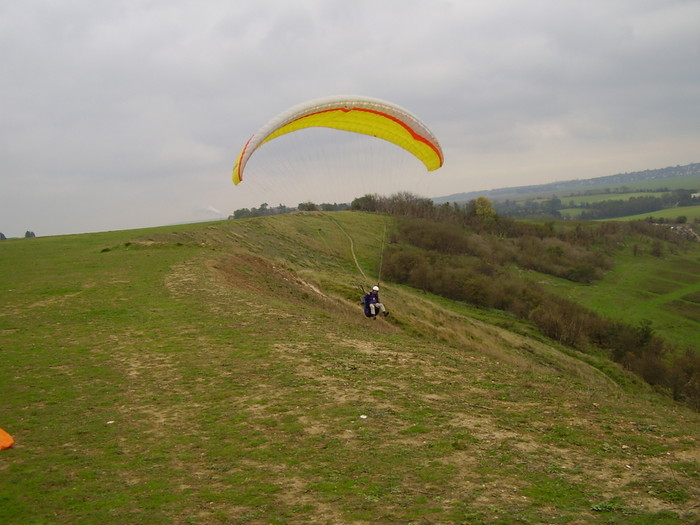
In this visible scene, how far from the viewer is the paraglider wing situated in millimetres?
16906

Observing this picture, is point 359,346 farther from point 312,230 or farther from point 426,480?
point 312,230

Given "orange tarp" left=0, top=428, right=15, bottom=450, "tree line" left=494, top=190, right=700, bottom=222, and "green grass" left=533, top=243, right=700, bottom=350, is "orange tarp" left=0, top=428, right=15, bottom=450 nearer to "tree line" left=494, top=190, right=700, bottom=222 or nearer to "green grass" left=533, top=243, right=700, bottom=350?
"green grass" left=533, top=243, right=700, bottom=350

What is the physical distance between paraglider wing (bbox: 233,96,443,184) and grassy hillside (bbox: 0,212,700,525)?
21.2ft

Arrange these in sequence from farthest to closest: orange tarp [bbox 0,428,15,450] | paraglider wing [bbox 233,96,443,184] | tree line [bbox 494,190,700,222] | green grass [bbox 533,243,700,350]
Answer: tree line [bbox 494,190,700,222], green grass [bbox 533,243,700,350], paraglider wing [bbox 233,96,443,184], orange tarp [bbox 0,428,15,450]

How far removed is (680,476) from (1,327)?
673 inches

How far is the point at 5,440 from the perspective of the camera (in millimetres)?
7305

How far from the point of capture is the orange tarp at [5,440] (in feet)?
23.7

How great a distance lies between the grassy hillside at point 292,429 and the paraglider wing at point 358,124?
6454mm

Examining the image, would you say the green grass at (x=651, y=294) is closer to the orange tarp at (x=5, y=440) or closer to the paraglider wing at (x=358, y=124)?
the paraglider wing at (x=358, y=124)

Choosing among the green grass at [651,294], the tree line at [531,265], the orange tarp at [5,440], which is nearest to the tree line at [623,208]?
the tree line at [531,265]

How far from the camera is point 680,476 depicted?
6492 millimetres

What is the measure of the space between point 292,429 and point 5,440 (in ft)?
14.7

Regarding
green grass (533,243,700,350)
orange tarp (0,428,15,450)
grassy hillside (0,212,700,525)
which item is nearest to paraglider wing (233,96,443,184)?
grassy hillside (0,212,700,525)

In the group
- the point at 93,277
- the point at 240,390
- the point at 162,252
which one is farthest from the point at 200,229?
the point at 240,390
